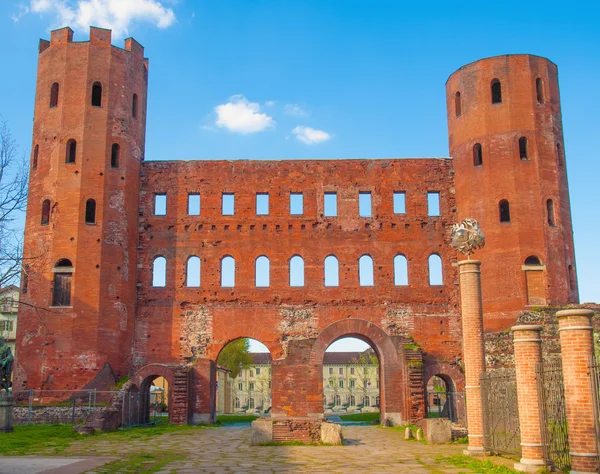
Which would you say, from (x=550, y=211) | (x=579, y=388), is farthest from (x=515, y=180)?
(x=579, y=388)

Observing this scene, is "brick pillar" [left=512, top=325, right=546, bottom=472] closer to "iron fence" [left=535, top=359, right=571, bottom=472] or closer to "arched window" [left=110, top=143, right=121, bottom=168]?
"iron fence" [left=535, top=359, right=571, bottom=472]

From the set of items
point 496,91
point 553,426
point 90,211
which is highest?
point 496,91

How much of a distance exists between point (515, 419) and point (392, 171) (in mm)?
17072

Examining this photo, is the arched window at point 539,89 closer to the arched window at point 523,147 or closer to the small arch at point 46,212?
the arched window at point 523,147

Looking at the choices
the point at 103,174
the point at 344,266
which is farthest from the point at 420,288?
the point at 103,174

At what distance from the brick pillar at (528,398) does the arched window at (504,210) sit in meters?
15.5

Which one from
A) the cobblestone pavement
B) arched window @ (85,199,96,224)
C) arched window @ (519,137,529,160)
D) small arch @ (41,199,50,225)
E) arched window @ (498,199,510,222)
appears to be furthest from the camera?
arched window @ (519,137,529,160)

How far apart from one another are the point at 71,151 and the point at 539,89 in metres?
19.4

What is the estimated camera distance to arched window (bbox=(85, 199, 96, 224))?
26880mm

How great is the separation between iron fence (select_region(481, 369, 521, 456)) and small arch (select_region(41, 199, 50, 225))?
62.5ft

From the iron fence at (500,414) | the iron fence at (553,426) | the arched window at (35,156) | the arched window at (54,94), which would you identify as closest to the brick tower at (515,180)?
the iron fence at (500,414)

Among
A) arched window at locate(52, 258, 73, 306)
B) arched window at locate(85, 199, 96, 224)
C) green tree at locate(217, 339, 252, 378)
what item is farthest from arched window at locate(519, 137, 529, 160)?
green tree at locate(217, 339, 252, 378)

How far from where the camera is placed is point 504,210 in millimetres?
27203

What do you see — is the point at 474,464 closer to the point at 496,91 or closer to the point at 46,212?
the point at 496,91
